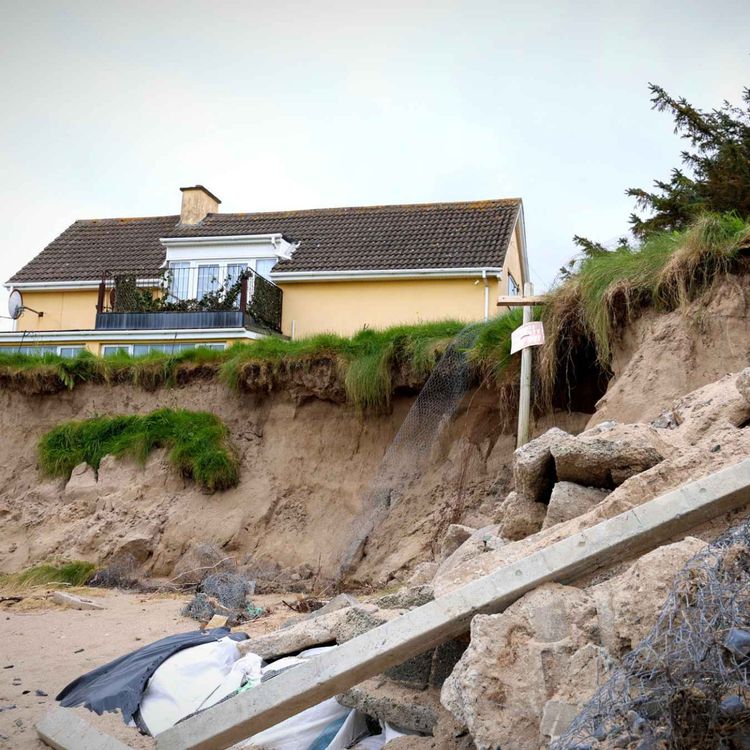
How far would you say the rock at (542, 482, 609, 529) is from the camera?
17.3 ft

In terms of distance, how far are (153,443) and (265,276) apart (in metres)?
8.52

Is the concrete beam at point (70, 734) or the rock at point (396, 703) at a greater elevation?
the rock at point (396, 703)

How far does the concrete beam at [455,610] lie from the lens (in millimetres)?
4180

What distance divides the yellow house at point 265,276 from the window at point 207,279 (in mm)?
33

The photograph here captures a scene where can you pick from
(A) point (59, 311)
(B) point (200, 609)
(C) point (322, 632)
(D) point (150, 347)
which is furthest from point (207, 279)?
(C) point (322, 632)

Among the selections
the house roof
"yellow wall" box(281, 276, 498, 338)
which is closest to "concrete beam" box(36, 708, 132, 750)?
"yellow wall" box(281, 276, 498, 338)

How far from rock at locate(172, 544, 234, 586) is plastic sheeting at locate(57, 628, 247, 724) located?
16.6ft

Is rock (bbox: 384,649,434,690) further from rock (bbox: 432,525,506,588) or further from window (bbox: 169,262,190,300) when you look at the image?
window (bbox: 169,262,190,300)

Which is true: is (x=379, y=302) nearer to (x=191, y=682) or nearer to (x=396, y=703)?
(x=191, y=682)

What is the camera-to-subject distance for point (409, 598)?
5.50 meters

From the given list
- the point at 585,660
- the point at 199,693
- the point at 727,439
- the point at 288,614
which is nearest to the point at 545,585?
the point at 585,660

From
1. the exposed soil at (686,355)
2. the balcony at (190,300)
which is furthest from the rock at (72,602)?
the balcony at (190,300)

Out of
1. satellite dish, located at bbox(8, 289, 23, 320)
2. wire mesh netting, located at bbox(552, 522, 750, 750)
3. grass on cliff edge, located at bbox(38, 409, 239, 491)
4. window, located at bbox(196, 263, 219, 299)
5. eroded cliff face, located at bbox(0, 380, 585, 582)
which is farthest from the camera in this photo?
satellite dish, located at bbox(8, 289, 23, 320)

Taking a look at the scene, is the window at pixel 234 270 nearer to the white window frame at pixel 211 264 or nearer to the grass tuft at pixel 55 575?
the white window frame at pixel 211 264
